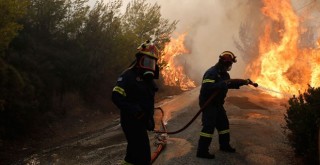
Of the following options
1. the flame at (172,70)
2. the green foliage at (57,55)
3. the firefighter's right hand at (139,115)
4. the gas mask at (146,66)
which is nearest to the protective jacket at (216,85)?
the gas mask at (146,66)

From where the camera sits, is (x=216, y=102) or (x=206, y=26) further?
(x=206, y=26)

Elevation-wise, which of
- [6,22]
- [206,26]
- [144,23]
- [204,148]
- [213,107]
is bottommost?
[204,148]

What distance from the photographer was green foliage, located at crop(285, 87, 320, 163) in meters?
5.55

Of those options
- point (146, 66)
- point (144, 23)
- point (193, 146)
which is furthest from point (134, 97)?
point (144, 23)

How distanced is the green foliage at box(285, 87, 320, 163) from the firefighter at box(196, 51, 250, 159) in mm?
1143

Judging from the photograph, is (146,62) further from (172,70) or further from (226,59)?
(172,70)

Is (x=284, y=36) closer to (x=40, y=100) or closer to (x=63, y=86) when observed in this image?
(x=63, y=86)

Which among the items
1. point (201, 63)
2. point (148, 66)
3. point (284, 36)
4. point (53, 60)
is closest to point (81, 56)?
point (53, 60)

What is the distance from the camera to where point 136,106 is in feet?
14.2

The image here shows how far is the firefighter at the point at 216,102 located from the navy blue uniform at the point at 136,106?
2117 mm

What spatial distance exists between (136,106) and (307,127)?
3.27 metres

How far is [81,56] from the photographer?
16.1 meters

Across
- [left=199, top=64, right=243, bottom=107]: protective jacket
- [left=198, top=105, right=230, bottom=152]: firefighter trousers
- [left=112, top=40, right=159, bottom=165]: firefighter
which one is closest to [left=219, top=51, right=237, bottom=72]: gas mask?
[left=199, top=64, right=243, bottom=107]: protective jacket

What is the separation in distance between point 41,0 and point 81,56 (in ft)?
10.2
